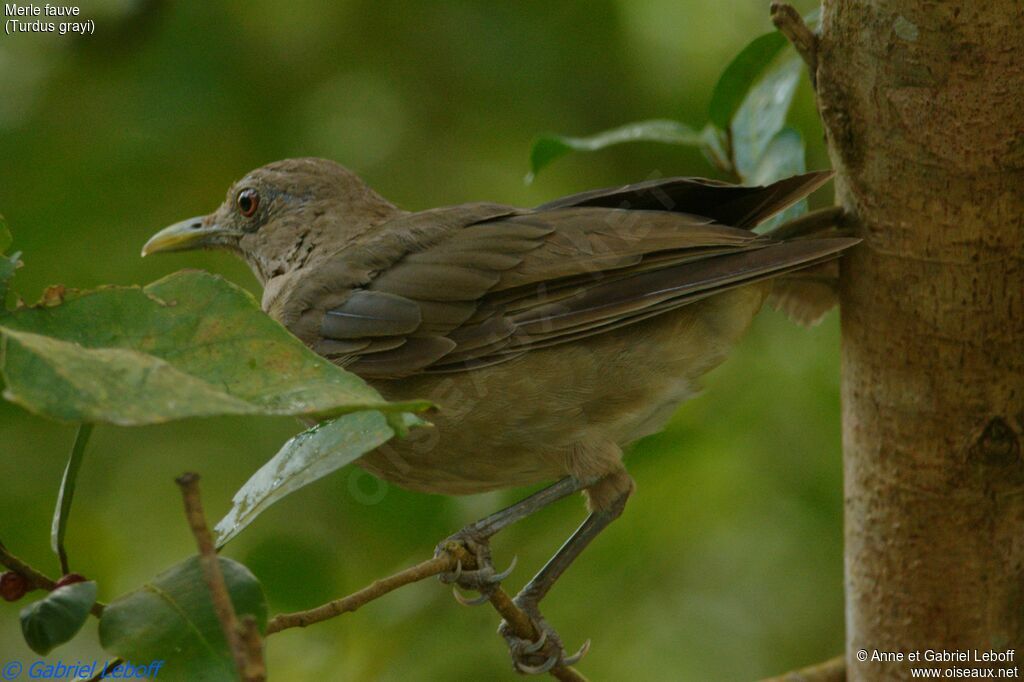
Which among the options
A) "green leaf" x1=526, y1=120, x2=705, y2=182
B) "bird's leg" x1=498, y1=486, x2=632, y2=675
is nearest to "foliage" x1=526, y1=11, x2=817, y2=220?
"green leaf" x1=526, y1=120, x2=705, y2=182

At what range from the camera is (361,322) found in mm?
3545

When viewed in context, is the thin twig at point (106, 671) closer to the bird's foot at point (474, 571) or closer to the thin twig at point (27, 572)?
the thin twig at point (27, 572)

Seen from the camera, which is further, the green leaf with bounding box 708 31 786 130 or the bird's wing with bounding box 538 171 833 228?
the green leaf with bounding box 708 31 786 130

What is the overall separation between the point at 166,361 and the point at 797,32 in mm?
1778

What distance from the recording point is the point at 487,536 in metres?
3.27

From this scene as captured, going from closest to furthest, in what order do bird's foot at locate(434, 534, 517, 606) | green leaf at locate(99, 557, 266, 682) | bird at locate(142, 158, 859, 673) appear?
green leaf at locate(99, 557, 266, 682)
bird's foot at locate(434, 534, 517, 606)
bird at locate(142, 158, 859, 673)

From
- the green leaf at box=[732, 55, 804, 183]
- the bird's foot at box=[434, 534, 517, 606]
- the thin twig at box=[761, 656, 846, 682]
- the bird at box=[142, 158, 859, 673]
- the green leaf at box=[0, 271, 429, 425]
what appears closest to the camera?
the green leaf at box=[0, 271, 429, 425]

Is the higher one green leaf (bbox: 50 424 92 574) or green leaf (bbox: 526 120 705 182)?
green leaf (bbox: 526 120 705 182)

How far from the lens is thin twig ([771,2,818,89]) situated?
2.66 meters

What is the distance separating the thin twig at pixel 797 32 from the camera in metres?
2.66

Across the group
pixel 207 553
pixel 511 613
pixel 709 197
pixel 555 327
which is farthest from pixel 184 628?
pixel 709 197

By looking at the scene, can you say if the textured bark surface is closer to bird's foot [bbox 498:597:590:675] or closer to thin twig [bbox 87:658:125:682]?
bird's foot [bbox 498:597:590:675]

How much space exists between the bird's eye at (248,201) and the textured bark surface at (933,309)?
2.40 m

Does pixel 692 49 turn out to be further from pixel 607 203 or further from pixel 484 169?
pixel 607 203
